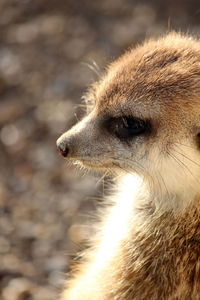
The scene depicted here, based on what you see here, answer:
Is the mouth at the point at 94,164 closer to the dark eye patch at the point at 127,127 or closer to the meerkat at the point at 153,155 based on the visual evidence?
the meerkat at the point at 153,155

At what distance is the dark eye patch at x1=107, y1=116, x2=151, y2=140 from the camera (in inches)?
102

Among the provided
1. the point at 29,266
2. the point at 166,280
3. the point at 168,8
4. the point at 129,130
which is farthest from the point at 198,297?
the point at 168,8

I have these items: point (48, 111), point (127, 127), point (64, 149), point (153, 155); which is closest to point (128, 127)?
point (127, 127)

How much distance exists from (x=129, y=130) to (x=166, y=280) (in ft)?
1.92

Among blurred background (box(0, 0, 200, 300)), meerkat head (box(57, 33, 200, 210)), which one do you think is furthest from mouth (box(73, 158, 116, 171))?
blurred background (box(0, 0, 200, 300))

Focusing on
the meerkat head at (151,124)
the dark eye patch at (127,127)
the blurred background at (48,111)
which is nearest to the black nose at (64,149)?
the meerkat head at (151,124)

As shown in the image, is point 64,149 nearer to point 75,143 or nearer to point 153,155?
point 75,143

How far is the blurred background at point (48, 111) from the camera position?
3932mm

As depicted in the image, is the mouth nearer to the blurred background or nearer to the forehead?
the forehead

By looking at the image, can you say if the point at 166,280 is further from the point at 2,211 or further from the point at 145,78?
the point at 2,211

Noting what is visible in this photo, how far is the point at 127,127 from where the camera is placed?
2.62 meters

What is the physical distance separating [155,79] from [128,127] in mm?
199

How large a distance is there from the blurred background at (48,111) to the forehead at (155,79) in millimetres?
704

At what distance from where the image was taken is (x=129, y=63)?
2750 millimetres
